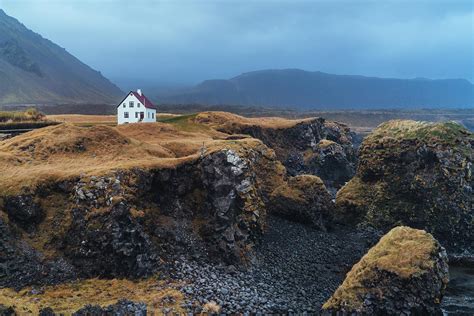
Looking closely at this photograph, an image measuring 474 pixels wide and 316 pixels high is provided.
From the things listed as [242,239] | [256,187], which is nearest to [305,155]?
[256,187]

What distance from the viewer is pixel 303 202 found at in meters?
54.2

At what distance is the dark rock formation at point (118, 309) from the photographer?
30297mm

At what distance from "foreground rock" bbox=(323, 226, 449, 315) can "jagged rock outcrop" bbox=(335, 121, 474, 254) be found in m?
23.8

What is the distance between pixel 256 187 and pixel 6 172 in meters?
27.4

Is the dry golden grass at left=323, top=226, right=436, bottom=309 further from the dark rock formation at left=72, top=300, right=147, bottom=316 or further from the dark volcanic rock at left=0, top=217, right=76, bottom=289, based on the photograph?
the dark volcanic rock at left=0, top=217, right=76, bottom=289

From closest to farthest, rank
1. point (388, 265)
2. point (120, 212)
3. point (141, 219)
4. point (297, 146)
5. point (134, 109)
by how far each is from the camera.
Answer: point (388, 265)
point (120, 212)
point (141, 219)
point (134, 109)
point (297, 146)

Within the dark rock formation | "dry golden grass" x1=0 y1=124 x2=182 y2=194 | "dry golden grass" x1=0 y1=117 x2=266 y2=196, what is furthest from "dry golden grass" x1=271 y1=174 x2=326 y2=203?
the dark rock formation

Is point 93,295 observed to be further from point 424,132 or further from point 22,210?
point 424,132

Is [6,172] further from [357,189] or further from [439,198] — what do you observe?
[439,198]

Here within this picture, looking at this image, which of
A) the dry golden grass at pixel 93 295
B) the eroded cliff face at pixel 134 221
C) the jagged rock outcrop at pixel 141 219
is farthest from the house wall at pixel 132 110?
the dry golden grass at pixel 93 295

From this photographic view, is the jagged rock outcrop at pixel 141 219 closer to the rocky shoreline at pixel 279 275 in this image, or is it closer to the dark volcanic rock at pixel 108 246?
the dark volcanic rock at pixel 108 246

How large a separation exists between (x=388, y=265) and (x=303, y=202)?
22.8 m

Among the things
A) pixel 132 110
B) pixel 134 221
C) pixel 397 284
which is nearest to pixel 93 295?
pixel 134 221

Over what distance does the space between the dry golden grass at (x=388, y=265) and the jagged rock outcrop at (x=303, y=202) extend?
62.8 ft
